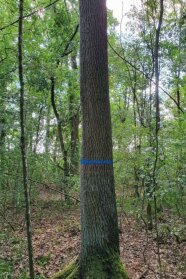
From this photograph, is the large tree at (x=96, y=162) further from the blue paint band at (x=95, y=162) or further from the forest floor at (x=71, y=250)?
the forest floor at (x=71, y=250)

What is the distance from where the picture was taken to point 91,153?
13.8 feet

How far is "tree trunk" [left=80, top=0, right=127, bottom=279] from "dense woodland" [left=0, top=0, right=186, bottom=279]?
0.01 meters

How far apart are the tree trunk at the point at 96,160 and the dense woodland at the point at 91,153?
14mm

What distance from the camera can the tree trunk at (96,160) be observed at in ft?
13.4

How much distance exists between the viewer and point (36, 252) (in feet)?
22.1

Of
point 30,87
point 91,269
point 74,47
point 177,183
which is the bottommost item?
point 91,269

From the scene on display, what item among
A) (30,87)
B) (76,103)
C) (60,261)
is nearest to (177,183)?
(60,261)

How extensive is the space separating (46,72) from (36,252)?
4979mm

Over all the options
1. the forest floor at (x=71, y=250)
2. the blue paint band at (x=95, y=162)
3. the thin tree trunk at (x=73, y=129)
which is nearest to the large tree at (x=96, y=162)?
the blue paint band at (x=95, y=162)

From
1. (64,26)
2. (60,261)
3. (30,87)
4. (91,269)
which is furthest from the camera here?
(64,26)

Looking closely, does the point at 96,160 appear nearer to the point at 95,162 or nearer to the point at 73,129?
the point at 95,162

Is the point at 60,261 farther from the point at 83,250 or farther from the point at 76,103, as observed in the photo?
the point at 76,103

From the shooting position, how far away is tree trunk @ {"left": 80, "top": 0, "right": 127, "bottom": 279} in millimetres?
4094

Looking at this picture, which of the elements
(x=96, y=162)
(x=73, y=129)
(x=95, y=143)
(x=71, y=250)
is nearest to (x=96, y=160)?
(x=96, y=162)
